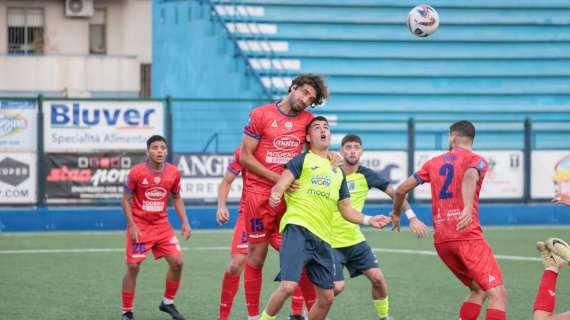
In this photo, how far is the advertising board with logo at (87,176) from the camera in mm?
19250

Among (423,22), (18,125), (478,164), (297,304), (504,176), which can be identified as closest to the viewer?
(478,164)

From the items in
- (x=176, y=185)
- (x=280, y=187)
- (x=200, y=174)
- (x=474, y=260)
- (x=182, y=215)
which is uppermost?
(x=280, y=187)

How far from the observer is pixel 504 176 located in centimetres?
2094

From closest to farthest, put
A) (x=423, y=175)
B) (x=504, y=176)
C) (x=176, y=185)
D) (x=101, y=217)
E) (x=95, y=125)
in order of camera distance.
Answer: (x=423, y=175)
(x=176, y=185)
(x=95, y=125)
(x=101, y=217)
(x=504, y=176)

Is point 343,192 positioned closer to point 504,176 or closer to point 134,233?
point 134,233

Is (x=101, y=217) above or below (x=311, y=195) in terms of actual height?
below

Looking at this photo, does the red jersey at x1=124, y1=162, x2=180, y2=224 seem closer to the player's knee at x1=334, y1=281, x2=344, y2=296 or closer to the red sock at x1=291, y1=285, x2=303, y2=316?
the red sock at x1=291, y1=285, x2=303, y2=316

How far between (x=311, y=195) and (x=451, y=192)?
3.91ft

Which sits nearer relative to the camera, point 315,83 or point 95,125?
point 315,83

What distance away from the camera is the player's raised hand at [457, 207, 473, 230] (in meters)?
8.51

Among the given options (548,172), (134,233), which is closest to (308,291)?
(134,233)

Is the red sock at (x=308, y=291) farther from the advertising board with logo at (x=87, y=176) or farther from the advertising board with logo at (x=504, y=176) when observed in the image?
the advertising board with logo at (x=504, y=176)

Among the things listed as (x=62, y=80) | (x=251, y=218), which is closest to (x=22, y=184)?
(x=251, y=218)

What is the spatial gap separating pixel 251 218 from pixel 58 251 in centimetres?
765
